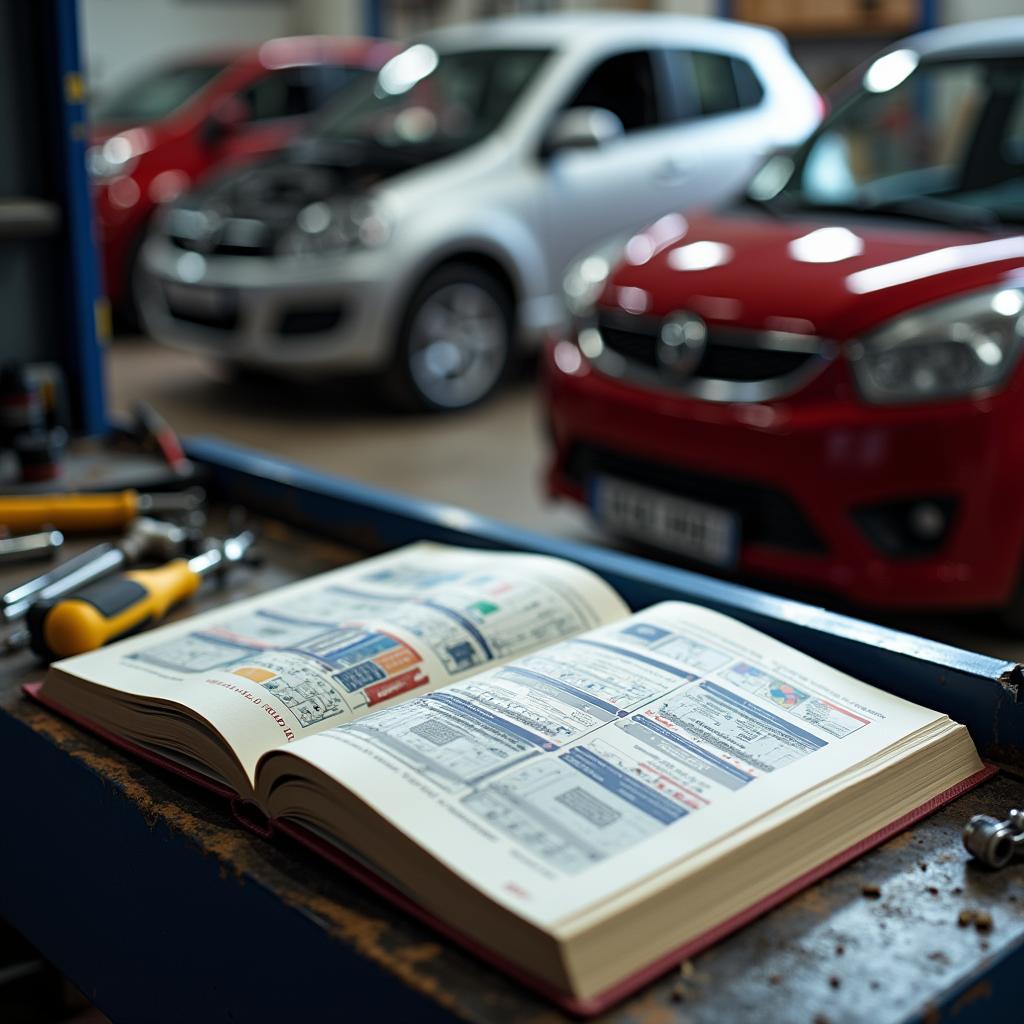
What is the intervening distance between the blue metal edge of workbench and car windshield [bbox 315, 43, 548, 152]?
134 inches

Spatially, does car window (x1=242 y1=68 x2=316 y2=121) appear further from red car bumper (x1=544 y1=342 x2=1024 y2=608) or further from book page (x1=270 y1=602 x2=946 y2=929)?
book page (x1=270 y1=602 x2=946 y2=929)

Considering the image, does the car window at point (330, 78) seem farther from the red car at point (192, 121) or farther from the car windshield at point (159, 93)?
the car windshield at point (159, 93)

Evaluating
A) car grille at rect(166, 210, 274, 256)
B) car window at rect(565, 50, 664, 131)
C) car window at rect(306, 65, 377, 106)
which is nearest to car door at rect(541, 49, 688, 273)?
car window at rect(565, 50, 664, 131)

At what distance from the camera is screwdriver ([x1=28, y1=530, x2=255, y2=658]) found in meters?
1.28

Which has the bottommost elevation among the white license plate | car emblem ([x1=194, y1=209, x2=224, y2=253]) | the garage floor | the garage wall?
the garage floor

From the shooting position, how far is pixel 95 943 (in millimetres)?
1076

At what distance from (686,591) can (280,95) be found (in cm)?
609

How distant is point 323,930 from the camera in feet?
2.78

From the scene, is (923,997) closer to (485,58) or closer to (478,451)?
(478,451)

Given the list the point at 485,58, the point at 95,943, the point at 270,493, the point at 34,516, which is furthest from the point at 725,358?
the point at 485,58

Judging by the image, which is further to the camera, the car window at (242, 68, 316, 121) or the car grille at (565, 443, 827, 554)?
the car window at (242, 68, 316, 121)

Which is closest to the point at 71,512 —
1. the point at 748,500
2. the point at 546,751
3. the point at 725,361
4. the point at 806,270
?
the point at 546,751

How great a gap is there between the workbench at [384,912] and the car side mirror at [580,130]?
3.76m

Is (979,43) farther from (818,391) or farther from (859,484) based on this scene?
(859,484)
